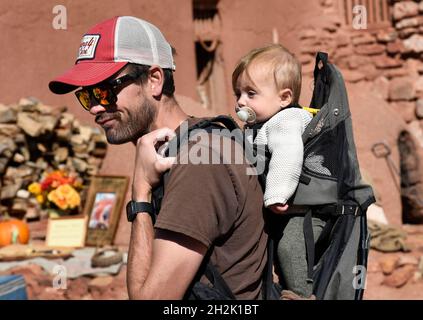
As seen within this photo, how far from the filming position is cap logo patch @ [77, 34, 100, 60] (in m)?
2.55

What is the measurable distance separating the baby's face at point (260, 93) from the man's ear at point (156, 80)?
1.39 feet

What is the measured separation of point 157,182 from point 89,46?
1.56 feet

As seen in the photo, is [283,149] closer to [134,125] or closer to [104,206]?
[134,125]

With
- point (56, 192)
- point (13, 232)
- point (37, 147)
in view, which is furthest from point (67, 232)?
point (37, 147)

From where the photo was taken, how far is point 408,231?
9.62 meters

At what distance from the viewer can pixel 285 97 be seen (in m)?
2.93

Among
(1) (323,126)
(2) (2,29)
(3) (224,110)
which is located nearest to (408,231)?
(3) (224,110)

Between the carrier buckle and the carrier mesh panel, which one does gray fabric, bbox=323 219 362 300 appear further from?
the carrier mesh panel

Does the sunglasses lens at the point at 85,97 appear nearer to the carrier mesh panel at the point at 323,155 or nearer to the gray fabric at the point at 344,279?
the carrier mesh panel at the point at 323,155

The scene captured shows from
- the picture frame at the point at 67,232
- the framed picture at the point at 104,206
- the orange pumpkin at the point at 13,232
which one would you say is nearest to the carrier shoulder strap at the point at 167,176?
the orange pumpkin at the point at 13,232

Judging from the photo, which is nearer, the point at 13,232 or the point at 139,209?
the point at 139,209

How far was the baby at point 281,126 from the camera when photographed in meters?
2.58

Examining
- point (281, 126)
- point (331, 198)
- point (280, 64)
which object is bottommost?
point (331, 198)

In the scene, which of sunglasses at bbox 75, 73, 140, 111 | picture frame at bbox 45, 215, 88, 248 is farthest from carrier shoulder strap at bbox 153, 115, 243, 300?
picture frame at bbox 45, 215, 88, 248
